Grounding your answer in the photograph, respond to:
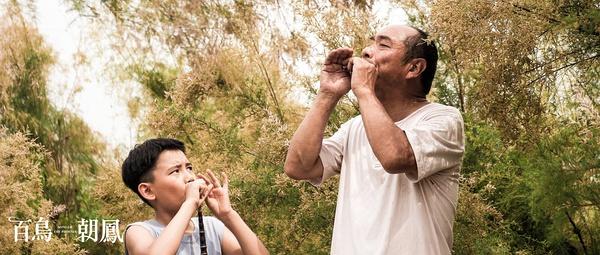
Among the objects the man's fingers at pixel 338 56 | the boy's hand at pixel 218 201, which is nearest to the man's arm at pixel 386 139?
the man's fingers at pixel 338 56

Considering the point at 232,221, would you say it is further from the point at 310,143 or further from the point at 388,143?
the point at 388,143

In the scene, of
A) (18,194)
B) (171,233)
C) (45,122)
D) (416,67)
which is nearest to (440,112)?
(416,67)

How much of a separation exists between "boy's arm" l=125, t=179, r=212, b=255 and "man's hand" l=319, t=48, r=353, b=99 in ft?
1.77

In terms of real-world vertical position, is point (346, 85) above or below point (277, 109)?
below

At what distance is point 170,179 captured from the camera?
10.3 ft

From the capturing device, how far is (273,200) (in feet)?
19.1

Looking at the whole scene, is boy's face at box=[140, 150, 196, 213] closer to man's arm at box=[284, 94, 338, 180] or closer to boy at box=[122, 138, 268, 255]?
boy at box=[122, 138, 268, 255]

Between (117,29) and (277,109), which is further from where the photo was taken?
(117,29)

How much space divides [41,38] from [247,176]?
634cm

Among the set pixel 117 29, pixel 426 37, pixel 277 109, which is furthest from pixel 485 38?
pixel 117 29

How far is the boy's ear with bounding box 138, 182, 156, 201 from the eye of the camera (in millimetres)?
3172

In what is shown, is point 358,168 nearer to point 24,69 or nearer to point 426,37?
point 426,37

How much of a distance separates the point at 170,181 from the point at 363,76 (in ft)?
2.83

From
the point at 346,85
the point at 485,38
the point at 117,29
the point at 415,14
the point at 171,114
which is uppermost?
the point at 117,29
